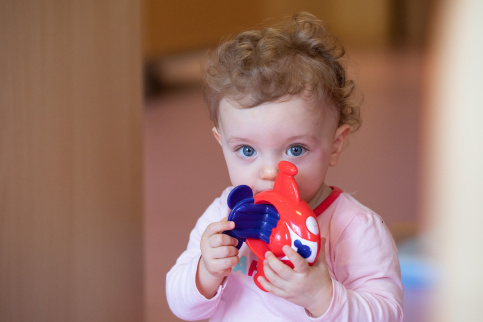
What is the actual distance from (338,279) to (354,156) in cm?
64

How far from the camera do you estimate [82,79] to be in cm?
107

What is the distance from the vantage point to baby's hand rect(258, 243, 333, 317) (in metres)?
0.57

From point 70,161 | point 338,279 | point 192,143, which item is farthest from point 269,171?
point 192,143

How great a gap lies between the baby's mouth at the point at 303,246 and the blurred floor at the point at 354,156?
0.70 meters

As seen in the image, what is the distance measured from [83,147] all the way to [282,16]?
47 centimetres

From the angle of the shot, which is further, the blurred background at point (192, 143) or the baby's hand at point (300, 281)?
the blurred background at point (192, 143)

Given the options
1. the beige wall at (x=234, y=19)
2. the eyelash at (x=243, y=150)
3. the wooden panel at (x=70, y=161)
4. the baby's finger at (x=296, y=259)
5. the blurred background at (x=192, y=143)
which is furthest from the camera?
the beige wall at (x=234, y=19)

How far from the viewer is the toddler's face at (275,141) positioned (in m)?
0.64

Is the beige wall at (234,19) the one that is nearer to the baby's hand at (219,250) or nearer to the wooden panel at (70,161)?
the wooden panel at (70,161)

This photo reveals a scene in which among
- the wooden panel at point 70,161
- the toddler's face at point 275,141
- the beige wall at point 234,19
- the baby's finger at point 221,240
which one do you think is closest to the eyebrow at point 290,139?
the toddler's face at point 275,141

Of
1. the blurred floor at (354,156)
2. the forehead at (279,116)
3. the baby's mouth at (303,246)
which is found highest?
the forehead at (279,116)

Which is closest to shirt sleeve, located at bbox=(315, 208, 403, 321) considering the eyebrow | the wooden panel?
the eyebrow

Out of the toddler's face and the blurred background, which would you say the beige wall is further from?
the toddler's face

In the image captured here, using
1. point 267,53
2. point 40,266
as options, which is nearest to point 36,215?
point 40,266
